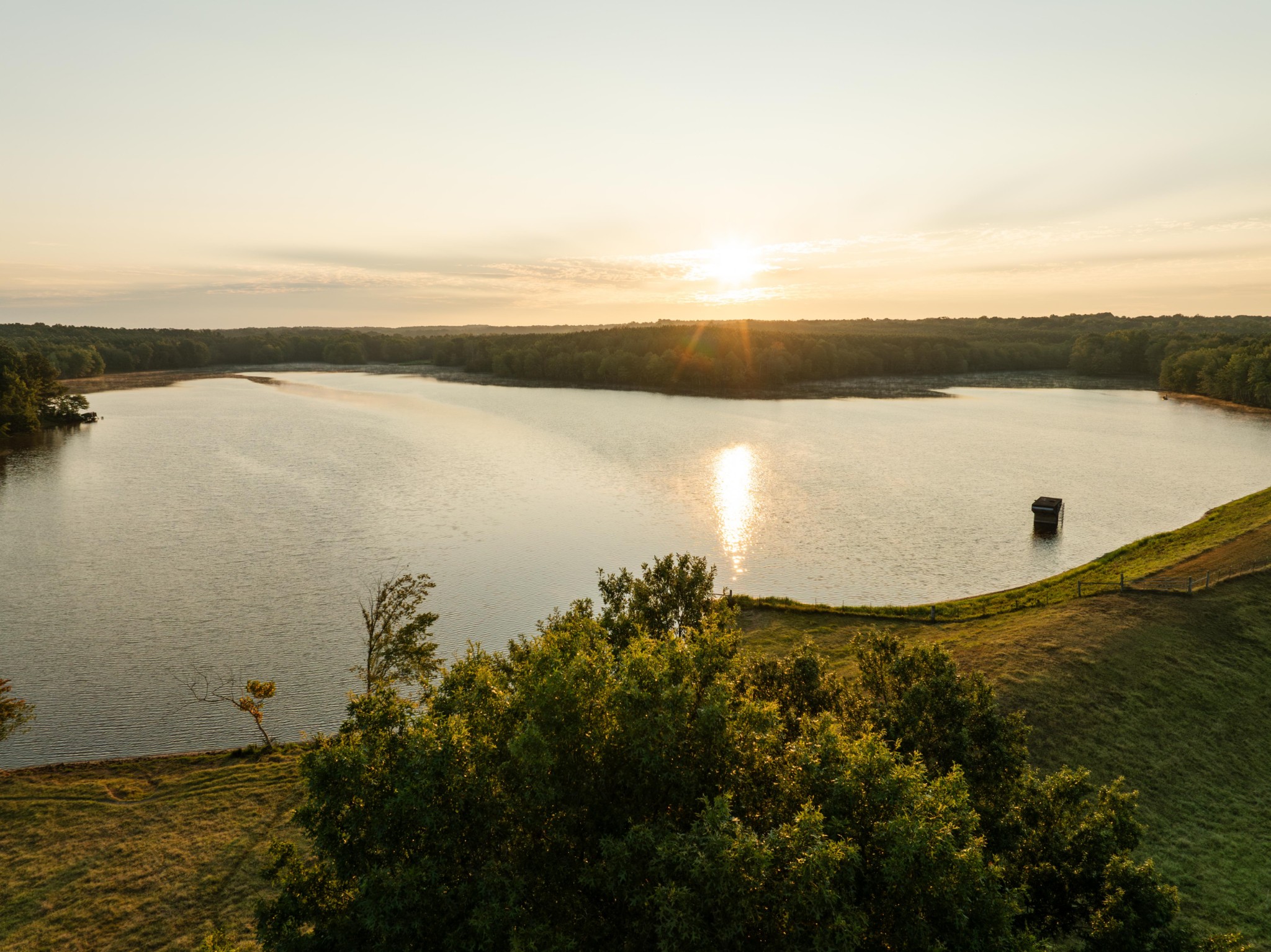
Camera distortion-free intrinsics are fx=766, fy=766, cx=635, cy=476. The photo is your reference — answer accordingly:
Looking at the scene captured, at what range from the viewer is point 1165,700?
31297 millimetres

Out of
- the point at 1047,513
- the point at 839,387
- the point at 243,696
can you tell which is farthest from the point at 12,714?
the point at 839,387

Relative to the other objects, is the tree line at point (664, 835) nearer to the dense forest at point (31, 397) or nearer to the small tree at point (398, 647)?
the small tree at point (398, 647)

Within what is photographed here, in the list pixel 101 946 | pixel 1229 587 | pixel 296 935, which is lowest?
pixel 101 946

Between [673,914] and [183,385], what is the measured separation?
214238mm

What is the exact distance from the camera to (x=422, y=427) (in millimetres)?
117750

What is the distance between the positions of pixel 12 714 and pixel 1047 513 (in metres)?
63.6

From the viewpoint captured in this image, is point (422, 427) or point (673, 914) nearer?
point (673, 914)

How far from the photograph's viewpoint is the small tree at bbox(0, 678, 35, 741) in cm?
2892

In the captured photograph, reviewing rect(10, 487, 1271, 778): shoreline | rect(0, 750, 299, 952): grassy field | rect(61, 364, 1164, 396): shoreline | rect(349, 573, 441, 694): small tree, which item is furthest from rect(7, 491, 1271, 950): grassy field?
rect(61, 364, 1164, 396): shoreline

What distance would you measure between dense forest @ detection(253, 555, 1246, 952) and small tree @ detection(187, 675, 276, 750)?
649 inches

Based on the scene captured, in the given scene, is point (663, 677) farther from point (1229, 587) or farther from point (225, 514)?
point (225, 514)

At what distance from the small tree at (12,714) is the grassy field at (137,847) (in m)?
2.07

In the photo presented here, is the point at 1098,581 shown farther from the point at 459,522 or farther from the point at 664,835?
the point at 459,522

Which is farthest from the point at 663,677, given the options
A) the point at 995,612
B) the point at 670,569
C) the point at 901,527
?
the point at 901,527
